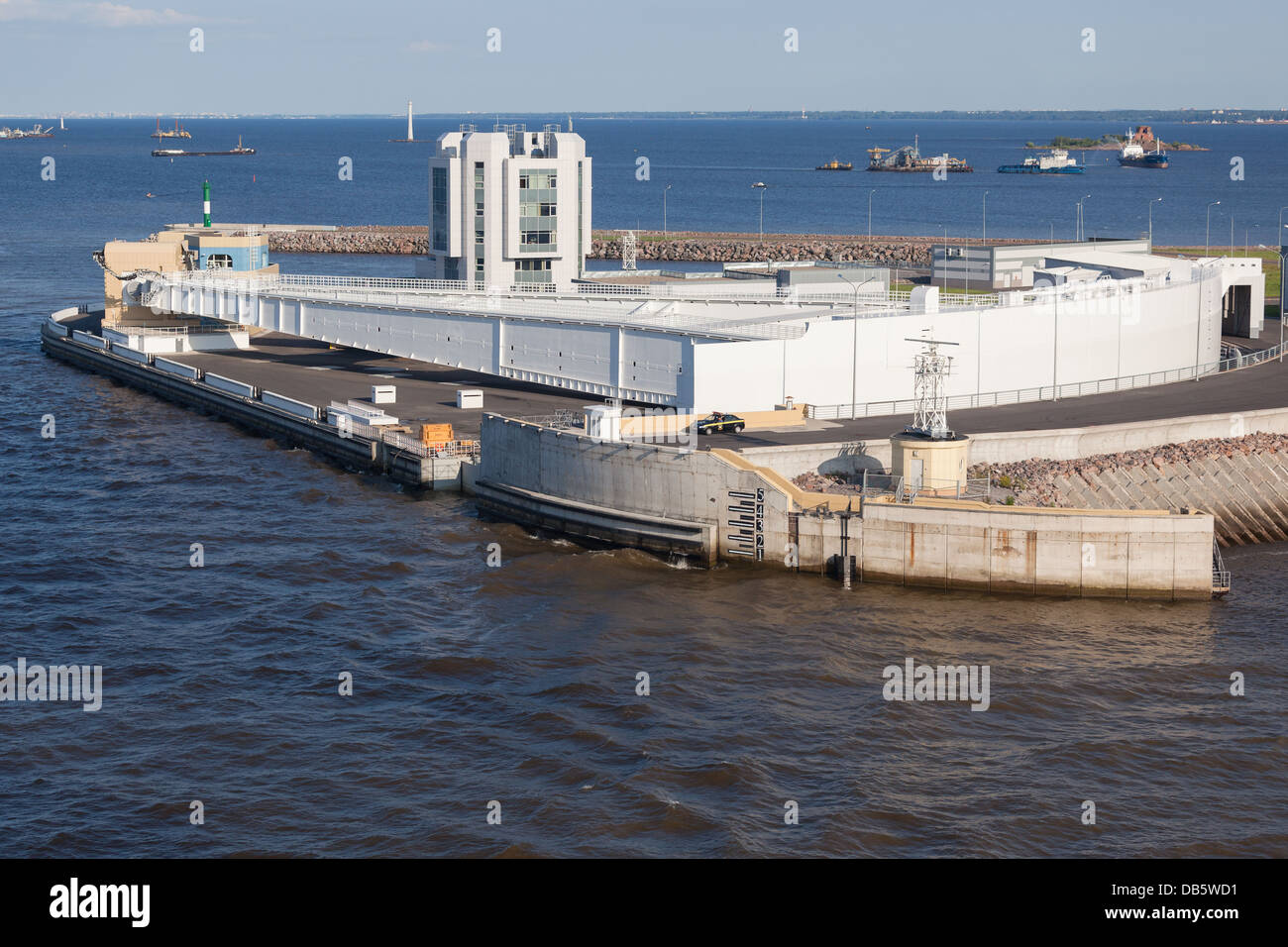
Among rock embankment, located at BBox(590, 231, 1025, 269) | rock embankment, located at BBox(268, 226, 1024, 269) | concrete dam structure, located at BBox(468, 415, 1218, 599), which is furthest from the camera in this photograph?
rock embankment, located at BBox(268, 226, 1024, 269)

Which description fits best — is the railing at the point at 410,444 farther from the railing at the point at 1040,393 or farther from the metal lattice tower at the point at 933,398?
the metal lattice tower at the point at 933,398

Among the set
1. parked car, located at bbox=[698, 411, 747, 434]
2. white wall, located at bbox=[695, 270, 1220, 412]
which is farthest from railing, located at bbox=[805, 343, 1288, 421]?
parked car, located at bbox=[698, 411, 747, 434]

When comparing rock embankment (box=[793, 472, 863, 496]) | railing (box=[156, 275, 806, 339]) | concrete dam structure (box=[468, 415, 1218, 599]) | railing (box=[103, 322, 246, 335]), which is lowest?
concrete dam structure (box=[468, 415, 1218, 599])

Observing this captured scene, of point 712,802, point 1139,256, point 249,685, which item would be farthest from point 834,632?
point 1139,256

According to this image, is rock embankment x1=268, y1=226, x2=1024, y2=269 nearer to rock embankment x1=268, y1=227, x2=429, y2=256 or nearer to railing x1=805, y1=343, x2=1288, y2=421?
rock embankment x1=268, y1=227, x2=429, y2=256

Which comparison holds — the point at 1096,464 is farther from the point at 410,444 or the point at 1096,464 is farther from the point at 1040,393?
the point at 410,444

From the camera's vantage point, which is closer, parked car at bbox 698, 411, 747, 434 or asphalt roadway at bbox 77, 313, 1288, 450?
parked car at bbox 698, 411, 747, 434

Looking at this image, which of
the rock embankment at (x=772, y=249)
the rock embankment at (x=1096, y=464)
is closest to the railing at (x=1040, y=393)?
the rock embankment at (x=1096, y=464)
